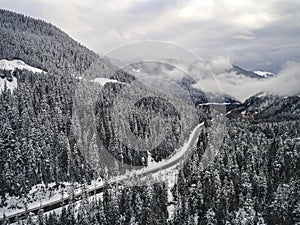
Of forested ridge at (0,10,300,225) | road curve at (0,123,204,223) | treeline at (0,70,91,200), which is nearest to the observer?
forested ridge at (0,10,300,225)

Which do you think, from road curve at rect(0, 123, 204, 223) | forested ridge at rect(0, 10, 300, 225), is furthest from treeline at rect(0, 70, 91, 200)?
road curve at rect(0, 123, 204, 223)

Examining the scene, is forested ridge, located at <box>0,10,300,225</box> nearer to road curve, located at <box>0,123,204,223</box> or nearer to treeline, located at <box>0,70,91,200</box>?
treeline, located at <box>0,70,91,200</box>

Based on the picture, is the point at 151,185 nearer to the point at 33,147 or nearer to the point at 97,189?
the point at 97,189

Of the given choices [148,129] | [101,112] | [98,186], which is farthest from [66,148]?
[148,129]

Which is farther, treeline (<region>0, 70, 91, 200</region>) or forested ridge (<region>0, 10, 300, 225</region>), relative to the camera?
treeline (<region>0, 70, 91, 200</region>)

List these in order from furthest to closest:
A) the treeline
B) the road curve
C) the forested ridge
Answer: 1. the treeline
2. the road curve
3. the forested ridge

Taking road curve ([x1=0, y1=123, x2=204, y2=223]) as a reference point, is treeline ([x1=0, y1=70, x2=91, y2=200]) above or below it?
above

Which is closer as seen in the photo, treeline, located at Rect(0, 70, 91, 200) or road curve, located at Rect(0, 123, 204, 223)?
road curve, located at Rect(0, 123, 204, 223)

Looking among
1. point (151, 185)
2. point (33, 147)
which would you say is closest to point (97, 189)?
point (151, 185)

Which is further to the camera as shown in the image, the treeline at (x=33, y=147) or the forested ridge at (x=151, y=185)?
the treeline at (x=33, y=147)

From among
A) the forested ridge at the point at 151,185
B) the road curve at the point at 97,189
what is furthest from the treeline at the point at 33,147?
the road curve at the point at 97,189

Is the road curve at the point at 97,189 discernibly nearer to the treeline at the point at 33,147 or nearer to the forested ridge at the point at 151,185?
the forested ridge at the point at 151,185
